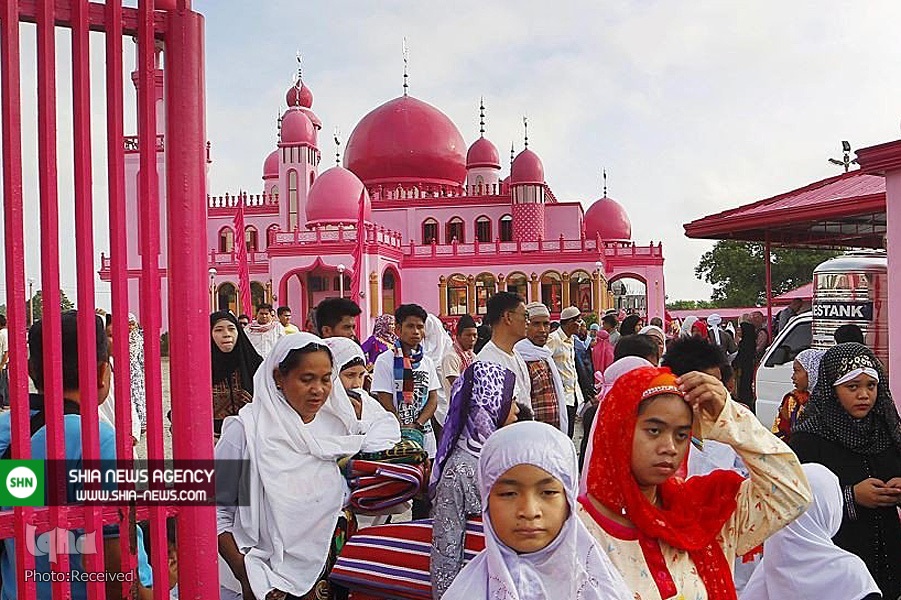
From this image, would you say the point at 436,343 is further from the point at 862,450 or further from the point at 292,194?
the point at 292,194

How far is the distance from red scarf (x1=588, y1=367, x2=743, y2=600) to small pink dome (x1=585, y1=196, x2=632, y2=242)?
3289 centimetres

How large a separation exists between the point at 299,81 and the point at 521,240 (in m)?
11.6

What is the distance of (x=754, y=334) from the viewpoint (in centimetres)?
1115

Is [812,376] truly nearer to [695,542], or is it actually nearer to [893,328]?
[893,328]

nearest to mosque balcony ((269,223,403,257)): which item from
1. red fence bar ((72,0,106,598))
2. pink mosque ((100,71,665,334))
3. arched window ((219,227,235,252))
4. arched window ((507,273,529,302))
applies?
pink mosque ((100,71,665,334))

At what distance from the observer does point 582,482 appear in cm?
287

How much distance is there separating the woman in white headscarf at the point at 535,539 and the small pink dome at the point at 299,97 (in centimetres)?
3502

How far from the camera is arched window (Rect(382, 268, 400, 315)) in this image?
31094mm

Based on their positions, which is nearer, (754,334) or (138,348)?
(138,348)

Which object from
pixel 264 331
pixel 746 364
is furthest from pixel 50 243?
pixel 746 364

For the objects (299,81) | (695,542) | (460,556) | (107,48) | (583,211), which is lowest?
(460,556)

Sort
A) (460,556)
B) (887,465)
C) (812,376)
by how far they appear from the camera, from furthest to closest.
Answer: (812,376) → (887,465) → (460,556)

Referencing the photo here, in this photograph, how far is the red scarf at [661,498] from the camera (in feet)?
7.54

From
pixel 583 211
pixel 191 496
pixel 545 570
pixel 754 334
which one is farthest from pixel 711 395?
pixel 583 211
